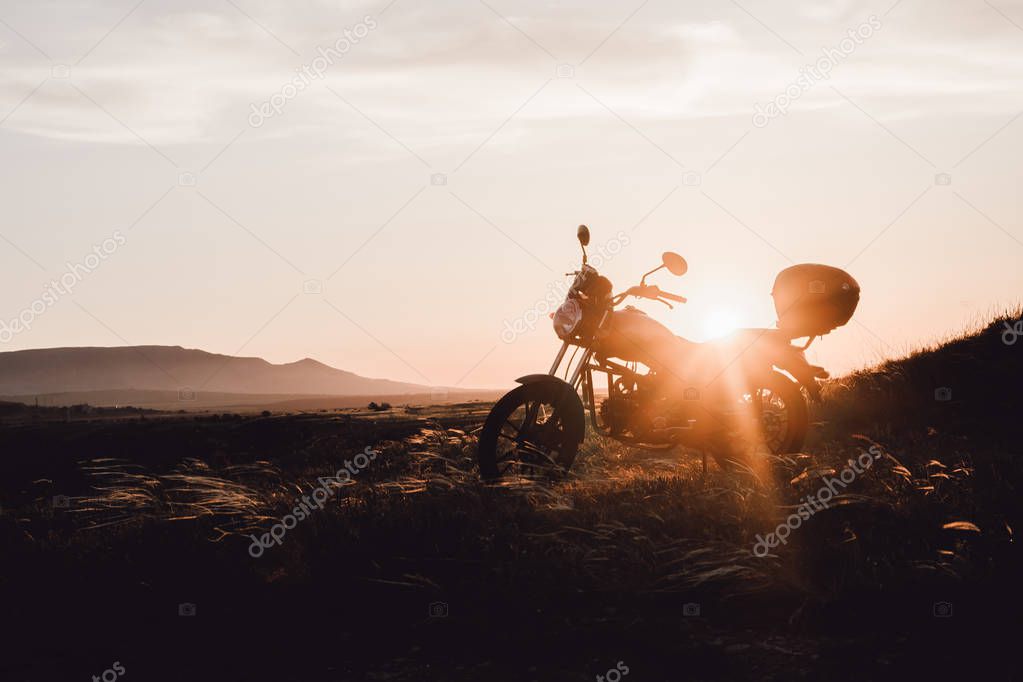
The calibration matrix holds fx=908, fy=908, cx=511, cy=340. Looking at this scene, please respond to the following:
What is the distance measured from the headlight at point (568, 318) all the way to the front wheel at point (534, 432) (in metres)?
0.50

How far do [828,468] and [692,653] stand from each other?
11.9 feet

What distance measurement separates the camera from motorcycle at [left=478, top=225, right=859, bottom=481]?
8133 millimetres

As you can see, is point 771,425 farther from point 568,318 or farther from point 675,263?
point 568,318

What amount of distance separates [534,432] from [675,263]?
1954mm

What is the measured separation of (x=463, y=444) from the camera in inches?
423

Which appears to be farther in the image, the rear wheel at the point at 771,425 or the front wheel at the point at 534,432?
the rear wheel at the point at 771,425

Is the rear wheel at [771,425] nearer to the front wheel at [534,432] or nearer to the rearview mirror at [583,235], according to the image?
the front wheel at [534,432]

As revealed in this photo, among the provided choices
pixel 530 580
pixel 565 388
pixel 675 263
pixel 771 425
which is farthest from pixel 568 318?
pixel 530 580

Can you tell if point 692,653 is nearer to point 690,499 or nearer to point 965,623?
point 965,623

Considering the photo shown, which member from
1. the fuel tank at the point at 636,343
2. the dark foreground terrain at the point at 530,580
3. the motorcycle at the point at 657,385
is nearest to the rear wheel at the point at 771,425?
the motorcycle at the point at 657,385

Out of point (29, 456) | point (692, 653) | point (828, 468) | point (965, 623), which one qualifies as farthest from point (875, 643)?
point (29, 456)

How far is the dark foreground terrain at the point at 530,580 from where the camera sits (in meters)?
4.55

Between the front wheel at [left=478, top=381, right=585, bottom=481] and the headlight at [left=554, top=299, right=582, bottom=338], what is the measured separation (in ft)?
1.64

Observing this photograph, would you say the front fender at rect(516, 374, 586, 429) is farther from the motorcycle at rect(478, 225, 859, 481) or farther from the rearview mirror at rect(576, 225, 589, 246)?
the rearview mirror at rect(576, 225, 589, 246)
